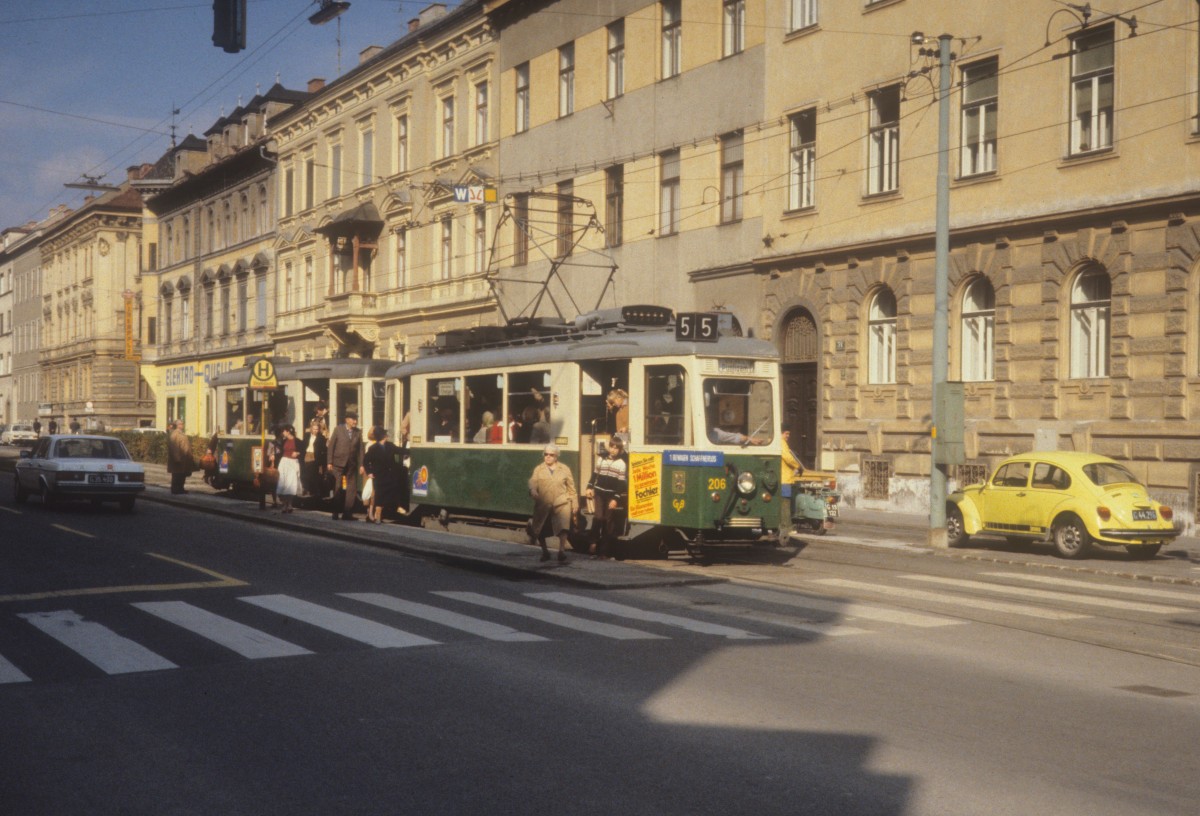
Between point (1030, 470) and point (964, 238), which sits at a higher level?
point (964, 238)

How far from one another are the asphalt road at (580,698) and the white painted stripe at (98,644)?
0.05 m

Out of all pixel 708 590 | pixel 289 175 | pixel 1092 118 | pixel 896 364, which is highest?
pixel 289 175

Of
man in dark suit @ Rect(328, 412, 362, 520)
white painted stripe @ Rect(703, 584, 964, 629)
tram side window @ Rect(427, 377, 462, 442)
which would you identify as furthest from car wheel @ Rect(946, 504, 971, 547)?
man in dark suit @ Rect(328, 412, 362, 520)

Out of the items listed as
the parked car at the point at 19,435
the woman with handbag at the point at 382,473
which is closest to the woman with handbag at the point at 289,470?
the woman with handbag at the point at 382,473

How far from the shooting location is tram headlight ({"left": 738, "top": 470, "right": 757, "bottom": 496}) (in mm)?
18594

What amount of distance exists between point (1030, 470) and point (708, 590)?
25.9ft

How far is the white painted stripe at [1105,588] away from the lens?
1613 centimetres

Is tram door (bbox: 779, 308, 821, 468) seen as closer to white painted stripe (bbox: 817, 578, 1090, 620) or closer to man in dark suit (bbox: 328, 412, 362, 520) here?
man in dark suit (bbox: 328, 412, 362, 520)

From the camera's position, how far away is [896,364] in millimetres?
29625

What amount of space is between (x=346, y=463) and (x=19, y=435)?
66619mm

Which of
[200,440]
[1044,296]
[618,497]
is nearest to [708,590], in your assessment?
[618,497]

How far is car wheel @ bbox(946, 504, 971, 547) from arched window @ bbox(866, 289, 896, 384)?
7332 mm

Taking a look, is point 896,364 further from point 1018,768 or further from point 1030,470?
point 1018,768

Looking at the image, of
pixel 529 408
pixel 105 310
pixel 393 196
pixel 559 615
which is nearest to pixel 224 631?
pixel 559 615
